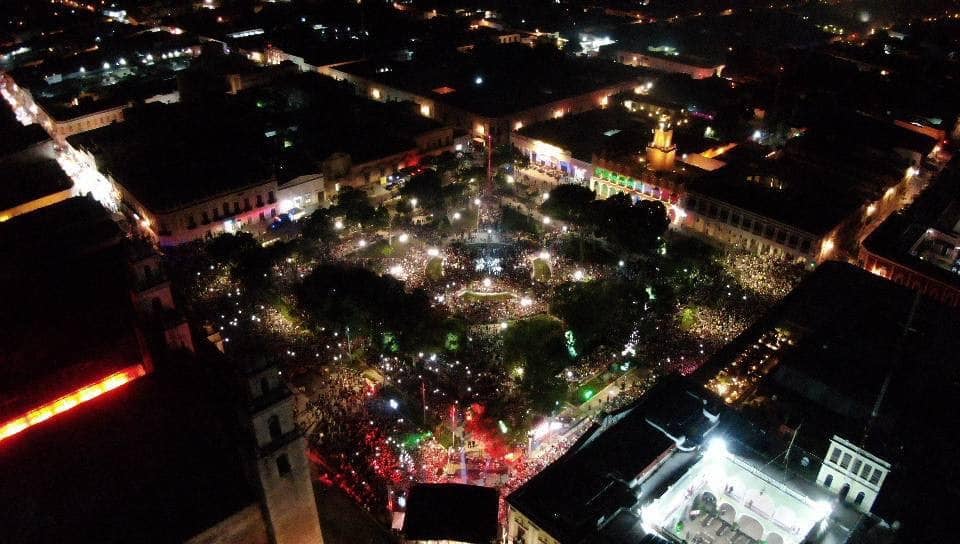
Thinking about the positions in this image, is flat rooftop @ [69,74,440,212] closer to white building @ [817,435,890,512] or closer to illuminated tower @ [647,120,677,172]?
illuminated tower @ [647,120,677,172]

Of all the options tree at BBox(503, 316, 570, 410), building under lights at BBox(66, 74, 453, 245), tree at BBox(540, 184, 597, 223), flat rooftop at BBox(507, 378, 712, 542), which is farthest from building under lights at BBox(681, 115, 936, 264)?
building under lights at BBox(66, 74, 453, 245)

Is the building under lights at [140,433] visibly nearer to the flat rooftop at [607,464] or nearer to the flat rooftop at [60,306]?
the flat rooftop at [60,306]

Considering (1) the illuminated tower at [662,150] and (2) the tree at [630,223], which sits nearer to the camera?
(2) the tree at [630,223]

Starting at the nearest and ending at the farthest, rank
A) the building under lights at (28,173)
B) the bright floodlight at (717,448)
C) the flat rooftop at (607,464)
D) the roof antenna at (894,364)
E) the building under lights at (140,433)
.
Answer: the building under lights at (140,433)
the flat rooftop at (607,464)
the bright floodlight at (717,448)
the roof antenna at (894,364)
the building under lights at (28,173)

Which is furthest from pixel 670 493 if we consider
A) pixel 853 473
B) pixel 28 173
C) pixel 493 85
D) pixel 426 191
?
pixel 493 85

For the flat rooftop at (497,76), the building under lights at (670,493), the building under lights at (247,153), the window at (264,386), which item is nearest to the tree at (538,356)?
the building under lights at (670,493)

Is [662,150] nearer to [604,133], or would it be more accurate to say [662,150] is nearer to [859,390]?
[604,133]

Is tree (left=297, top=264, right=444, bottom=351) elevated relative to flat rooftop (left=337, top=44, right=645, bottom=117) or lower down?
lower down
